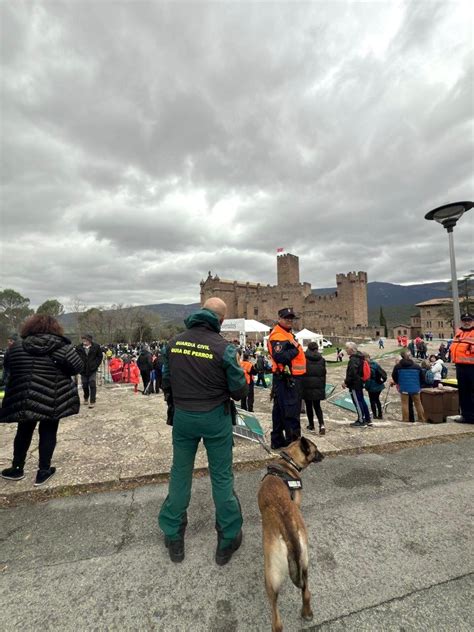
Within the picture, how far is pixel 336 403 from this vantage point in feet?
31.1

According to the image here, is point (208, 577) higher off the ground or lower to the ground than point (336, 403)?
higher

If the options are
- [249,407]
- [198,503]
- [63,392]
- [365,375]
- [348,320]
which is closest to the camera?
[198,503]

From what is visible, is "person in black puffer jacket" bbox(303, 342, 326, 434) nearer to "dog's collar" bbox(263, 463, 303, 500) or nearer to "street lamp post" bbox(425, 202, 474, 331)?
"street lamp post" bbox(425, 202, 474, 331)

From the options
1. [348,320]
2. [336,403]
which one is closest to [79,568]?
→ [336,403]

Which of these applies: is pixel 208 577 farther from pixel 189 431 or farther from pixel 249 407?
pixel 249 407

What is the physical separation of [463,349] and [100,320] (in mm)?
57336

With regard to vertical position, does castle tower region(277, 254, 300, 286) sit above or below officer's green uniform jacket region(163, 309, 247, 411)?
above

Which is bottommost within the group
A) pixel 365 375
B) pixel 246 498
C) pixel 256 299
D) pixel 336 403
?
pixel 336 403

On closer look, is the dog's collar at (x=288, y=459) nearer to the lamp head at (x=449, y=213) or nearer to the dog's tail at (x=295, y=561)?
the dog's tail at (x=295, y=561)

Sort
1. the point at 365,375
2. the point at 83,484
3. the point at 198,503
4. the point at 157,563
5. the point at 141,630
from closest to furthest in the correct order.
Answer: the point at 141,630 → the point at 157,563 → the point at 198,503 → the point at 83,484 → the point at 365,375

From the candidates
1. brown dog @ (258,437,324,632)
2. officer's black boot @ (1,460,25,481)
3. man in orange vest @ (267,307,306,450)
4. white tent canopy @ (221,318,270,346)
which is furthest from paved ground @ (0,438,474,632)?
white tent canopy @ (221,318,270,346)

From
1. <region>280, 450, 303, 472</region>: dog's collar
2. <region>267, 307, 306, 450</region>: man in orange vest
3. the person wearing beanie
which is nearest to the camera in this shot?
<region>280, 450, 303, 472</region>: dog's collar

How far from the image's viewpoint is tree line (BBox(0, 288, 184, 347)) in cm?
4869

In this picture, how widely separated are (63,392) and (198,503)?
6.17ft
